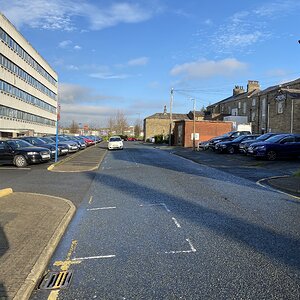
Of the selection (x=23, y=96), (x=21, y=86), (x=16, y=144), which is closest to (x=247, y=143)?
(x=16, y=144)

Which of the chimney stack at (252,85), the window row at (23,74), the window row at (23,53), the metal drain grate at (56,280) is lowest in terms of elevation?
the metal drain grate at (56,280)

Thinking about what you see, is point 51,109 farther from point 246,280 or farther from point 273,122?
point 246,280

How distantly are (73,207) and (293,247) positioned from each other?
15.7ft

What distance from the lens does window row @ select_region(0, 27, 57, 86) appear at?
147 feet

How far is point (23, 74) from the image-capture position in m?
53.8

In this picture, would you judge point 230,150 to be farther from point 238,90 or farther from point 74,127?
point 74,127

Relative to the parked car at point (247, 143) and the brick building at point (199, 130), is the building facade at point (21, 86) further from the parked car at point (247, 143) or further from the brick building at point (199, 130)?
the parked car at point (247, 143)

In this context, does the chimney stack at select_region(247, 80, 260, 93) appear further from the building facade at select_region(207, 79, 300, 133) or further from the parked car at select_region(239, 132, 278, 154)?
the parked car at select_region(239, 132, 278, 154)

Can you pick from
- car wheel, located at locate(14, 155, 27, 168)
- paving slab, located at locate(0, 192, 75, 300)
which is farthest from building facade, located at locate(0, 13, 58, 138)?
paving slab, located at locate(0, 192, 75, 300)

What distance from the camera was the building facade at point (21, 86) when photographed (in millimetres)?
44544

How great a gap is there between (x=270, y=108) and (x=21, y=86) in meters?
37.3

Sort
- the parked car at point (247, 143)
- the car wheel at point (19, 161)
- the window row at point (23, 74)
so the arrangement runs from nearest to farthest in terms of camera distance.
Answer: the car wheel at point (19, 161), the parked car at point (247, 143), the window row at point (23, 74)

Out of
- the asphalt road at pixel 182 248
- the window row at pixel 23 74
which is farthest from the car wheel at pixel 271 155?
the window row at pixel 23 74

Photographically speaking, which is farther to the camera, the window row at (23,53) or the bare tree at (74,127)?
the bare tree at (74,127)
